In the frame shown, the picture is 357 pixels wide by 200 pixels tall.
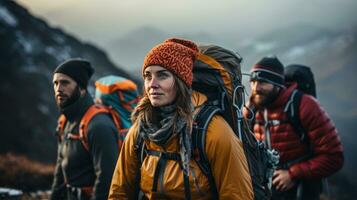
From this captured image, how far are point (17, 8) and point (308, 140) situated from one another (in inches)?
1562

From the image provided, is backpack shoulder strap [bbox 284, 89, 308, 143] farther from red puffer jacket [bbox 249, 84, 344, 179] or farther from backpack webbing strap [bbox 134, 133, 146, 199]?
backpack webbing strap [bbox 134, 133, 146, 199]

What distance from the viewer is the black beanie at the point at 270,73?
5.60 m

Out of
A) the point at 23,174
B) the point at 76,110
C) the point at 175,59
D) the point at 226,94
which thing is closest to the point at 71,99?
the point at 76,110

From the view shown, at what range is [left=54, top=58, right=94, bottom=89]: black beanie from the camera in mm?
5492

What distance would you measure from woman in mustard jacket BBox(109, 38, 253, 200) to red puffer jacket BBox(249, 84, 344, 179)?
95.7 inches

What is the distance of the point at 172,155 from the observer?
310 centimetres

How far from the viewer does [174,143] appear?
3.12 m

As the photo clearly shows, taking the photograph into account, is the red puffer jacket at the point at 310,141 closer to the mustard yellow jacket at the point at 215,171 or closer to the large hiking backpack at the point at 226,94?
the large hiking backpack at the point at 226,94

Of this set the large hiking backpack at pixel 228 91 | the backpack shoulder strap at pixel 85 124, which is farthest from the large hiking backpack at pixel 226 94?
the backpack shoulder strap at pixel 85 124

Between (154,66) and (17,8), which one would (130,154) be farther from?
(17,8)

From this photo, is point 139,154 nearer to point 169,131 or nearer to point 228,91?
point 169,131

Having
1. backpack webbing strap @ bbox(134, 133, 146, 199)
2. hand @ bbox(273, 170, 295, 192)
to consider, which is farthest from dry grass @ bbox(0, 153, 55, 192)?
backpack webbing strap @ bbox(134, 133, 146, 199)

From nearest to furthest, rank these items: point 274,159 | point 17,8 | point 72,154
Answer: point 274,159
point 72,154
point 17,8

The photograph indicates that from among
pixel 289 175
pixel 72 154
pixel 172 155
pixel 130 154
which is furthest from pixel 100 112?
→ pixel 289 175
